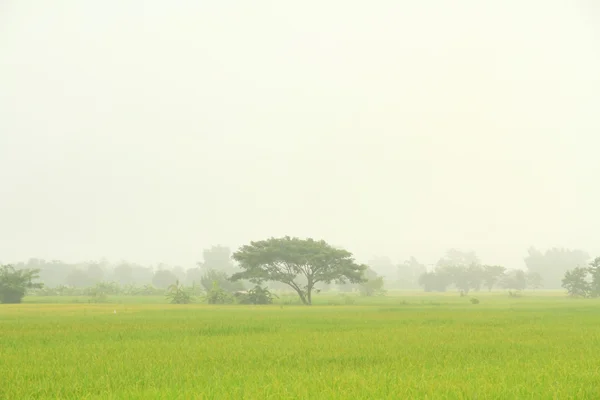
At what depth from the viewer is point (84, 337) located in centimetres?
2181

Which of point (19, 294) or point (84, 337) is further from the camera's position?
point (19, 294)

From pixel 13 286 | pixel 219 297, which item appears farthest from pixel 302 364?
pixel 13 286

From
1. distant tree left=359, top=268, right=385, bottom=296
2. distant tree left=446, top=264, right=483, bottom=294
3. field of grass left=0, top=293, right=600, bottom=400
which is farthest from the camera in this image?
distant tree left=446, top=264, right=483, bottom=294

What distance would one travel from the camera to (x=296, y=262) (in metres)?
61.8

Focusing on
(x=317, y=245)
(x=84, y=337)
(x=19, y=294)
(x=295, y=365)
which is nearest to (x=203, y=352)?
(x=295, y=365)

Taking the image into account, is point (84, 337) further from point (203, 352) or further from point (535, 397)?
point (535, 397)

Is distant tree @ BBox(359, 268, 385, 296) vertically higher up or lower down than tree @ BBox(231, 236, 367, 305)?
lower down

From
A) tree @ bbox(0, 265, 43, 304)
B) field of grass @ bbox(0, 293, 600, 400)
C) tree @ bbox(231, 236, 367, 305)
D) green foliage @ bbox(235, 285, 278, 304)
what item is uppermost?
tree @ bbox(231, 236, 367, 305)

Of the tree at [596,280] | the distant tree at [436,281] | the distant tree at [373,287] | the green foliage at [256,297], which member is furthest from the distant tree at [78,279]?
the tree at [596,280]

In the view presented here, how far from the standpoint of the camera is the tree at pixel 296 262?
202 feet

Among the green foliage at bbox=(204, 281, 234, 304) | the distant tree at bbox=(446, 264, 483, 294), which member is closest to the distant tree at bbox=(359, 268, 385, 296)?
the distant tree at bbox=(446, 264, 483, 294)

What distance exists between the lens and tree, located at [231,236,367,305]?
6172 cm

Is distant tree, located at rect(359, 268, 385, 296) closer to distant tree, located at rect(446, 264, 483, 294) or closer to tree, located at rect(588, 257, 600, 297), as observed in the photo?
tree, located at rect(588, 257, 600, 297)

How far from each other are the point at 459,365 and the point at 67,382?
10047mm
